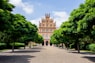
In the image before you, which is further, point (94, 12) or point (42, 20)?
point (42, 20)

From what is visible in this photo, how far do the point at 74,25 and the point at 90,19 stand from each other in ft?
33.6

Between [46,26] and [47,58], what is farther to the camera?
[46,26]

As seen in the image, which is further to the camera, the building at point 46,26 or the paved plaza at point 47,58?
the building at point 46,26

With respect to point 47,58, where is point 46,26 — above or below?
above

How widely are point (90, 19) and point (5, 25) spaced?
24.0ft

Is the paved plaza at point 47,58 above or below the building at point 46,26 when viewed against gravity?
below

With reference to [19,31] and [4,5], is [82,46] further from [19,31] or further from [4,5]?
[4,5]

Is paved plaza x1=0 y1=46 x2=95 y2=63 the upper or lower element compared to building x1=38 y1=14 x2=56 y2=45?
lower

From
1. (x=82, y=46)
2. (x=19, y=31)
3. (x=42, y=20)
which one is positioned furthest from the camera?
(x=42, y=20)

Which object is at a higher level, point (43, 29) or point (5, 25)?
point (43, 29)

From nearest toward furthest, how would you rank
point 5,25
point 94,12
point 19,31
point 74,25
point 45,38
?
point 94,12, point 5,25, point 74,25, point 19,31, point 45,38

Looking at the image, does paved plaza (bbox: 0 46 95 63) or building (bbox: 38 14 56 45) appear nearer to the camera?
paved plaza (bbox: 0 46 95 63)

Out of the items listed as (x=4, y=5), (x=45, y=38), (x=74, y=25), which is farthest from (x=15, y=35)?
(x=45, y=38)

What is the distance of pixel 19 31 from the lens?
44.7 meters
